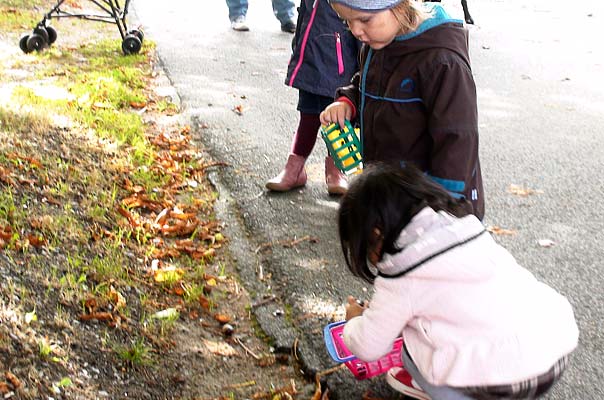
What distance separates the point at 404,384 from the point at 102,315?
43.6 inches

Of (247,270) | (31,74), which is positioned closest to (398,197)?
(247,270)

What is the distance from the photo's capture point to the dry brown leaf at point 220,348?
8.34ft

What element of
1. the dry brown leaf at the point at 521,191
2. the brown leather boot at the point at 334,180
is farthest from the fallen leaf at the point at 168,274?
the dry brown leaf at the point at 521,191

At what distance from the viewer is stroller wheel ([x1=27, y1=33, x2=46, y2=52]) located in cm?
609

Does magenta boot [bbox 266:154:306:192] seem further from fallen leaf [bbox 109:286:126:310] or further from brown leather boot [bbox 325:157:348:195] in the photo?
fallen leaf [bbox 109:286:126:310]

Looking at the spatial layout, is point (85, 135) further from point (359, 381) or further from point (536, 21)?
point (536, 21)

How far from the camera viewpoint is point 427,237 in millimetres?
1858

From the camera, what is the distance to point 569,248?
3.37 metres

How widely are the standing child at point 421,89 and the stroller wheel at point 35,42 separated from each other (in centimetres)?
444

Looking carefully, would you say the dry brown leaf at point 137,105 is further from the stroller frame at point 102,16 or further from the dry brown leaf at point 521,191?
the dry brown leaf at point 521,191

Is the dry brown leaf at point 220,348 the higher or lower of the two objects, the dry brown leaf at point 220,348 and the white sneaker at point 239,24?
the higher

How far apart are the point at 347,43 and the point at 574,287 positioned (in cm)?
157

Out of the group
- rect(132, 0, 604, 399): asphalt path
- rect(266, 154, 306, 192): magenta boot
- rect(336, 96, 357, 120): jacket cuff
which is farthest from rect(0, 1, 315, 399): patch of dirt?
rect(336, 96, 357, 120): jacket cuff

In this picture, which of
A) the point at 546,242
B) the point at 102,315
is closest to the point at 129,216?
the point at 102,315
